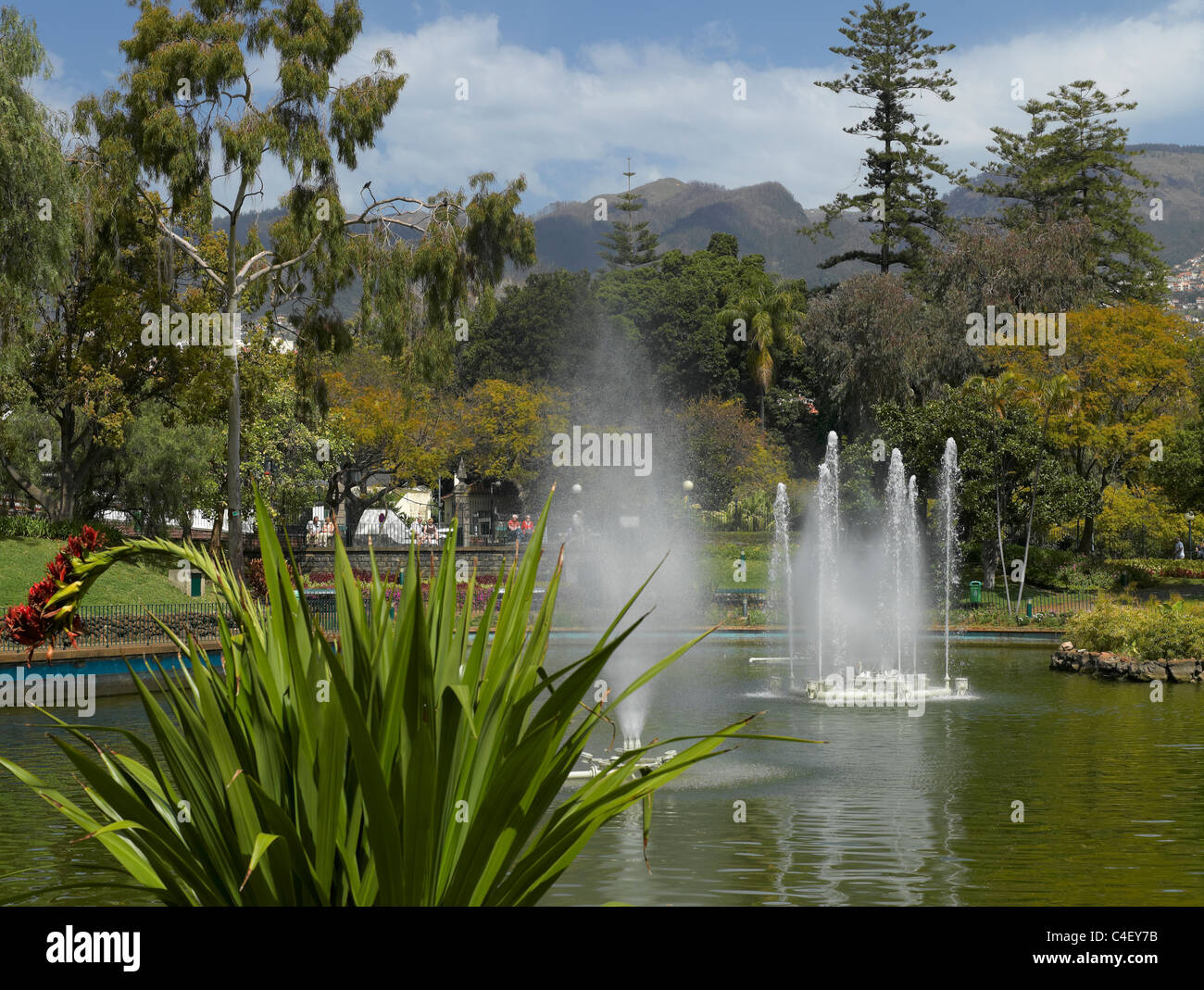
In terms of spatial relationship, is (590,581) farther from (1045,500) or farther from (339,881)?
(339,881)

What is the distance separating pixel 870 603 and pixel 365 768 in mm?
40787

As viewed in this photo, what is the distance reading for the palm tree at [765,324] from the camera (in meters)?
71.9

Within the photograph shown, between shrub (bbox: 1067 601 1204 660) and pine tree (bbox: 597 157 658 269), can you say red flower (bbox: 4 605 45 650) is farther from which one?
pine tree (bbox: 597 157 658 269)

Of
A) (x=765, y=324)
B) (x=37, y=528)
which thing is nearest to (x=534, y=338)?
(x=765, y=324)

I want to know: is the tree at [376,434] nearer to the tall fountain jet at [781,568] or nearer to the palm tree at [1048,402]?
the tall fountain jet at [781,568]

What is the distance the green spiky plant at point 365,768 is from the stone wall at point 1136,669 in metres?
Answer: 22.8

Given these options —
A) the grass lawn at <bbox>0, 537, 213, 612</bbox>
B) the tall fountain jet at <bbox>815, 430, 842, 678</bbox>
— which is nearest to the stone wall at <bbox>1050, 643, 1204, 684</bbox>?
the tall fountain jet at <bbox>815, 430, 842, 678</bbox>

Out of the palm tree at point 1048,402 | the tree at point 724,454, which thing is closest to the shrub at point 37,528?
the palm tree at point 1048,402

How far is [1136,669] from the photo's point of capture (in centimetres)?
2444

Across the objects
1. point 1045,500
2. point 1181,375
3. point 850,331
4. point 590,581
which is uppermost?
point 850,331

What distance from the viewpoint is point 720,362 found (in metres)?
77.8

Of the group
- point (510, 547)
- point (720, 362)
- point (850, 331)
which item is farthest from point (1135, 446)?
point (720, 362)

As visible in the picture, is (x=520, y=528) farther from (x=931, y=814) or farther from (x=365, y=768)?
(x=365, y=768)
